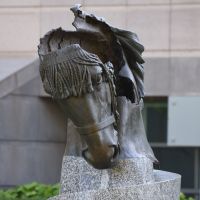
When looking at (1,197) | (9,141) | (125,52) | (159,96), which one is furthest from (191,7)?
(125,52)

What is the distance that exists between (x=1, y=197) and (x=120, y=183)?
7.02 metres

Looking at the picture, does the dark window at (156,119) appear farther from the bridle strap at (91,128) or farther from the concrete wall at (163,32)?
the bridle strap at (91,128)

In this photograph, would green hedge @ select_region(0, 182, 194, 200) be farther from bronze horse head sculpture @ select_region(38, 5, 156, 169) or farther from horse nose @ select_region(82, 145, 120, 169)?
horse nose @ select_region(82, 145, 120, 169)

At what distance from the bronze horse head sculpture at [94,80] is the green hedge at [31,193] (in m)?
6.79

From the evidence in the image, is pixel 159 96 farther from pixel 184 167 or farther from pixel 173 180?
pixel 173 180

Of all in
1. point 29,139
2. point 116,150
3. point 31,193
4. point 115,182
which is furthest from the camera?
point 29,139

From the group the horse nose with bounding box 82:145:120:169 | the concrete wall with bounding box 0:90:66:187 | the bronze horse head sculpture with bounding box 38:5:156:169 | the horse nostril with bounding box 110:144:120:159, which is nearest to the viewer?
the bronze horse head sculpture with bounding box 38:5:156:169

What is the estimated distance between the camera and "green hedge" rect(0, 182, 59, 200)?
13.3 m

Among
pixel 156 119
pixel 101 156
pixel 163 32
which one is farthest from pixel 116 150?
pixel 156 119

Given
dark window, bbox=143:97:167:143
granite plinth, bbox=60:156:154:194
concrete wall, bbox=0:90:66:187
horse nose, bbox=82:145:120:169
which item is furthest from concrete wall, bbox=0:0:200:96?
horse nose, bbox=82:145:120:169

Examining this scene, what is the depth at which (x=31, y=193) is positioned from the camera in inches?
551

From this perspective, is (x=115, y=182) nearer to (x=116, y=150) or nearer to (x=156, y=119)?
(x=116, y=150)

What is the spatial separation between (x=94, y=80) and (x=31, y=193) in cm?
874

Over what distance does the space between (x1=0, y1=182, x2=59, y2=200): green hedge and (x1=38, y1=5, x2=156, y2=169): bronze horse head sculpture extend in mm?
6789
